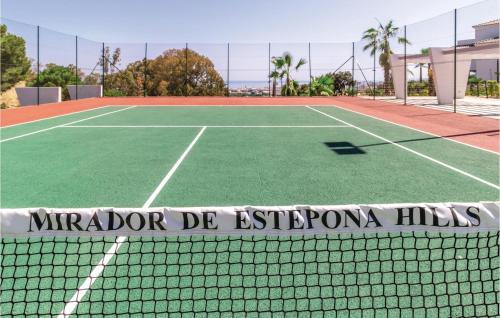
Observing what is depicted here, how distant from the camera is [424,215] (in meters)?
3.32

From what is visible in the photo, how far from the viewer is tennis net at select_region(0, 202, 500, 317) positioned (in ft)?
10.6

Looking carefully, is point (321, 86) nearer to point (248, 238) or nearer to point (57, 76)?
point (57, 76)

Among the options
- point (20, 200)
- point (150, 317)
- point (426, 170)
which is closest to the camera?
point (150, 317)

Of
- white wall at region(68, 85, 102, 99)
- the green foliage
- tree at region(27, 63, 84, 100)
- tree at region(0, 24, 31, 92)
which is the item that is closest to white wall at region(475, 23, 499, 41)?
the green foliage

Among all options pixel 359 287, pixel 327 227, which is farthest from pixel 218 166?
pixel 327 227

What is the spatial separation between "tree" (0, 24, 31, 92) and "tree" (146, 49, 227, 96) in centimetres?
1634

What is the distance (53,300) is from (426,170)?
800 cm

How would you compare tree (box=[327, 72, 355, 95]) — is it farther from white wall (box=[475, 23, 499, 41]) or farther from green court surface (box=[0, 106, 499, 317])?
white wall (box=[475, 23, 499, 41])

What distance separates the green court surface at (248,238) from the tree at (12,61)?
124ft

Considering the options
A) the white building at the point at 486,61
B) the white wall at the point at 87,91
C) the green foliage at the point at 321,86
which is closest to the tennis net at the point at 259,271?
the white wall at the point at 87,91

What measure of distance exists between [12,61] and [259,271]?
Result: 56.5 meters

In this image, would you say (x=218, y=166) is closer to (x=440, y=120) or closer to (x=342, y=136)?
(x=342, y=136)

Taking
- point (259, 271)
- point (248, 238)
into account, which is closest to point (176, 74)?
point (248, 238)

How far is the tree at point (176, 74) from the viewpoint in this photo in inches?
1927
